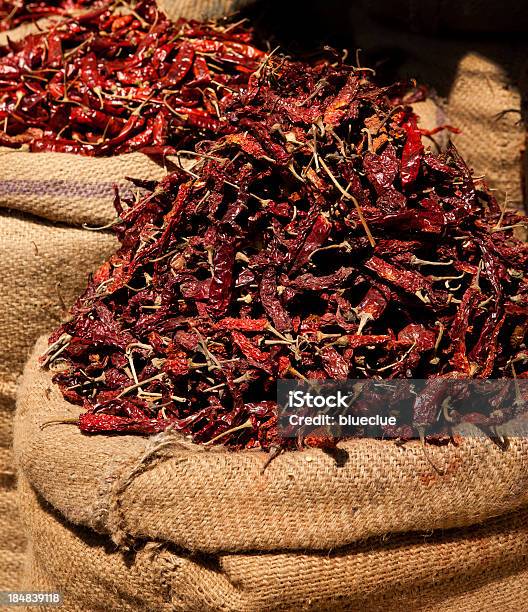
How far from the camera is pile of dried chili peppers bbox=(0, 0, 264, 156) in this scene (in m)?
3.03

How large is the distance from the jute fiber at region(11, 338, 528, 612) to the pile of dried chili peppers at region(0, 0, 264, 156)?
1.30 meters

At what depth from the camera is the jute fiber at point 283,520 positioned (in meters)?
2.04

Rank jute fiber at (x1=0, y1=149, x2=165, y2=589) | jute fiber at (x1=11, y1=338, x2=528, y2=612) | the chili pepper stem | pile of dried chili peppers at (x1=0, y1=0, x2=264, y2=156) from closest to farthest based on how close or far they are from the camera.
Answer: jute fiber at (x1=11, y1=338, x2=528, y2=612) < the chili pepper stem < jute fiber at (x1=0, y1=149, x2=165, y2=589) < pile of dried chili peppers at (x1=0, y1=0, x2=264, y2=156)

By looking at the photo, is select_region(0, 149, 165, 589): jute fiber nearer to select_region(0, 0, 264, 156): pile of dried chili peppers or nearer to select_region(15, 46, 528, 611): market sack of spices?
select_region(0, 0, 264, 156): pile of dried chili peppers

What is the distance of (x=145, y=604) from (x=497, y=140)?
254cm

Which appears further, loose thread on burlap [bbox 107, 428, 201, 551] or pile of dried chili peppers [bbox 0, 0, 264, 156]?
pile of dried chili peppers [bbox 0, 0, 264, 156]

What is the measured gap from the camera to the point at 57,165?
9.46ft

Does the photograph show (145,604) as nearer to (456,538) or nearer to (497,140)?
(456,538)

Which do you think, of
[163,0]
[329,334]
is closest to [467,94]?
[163,0]

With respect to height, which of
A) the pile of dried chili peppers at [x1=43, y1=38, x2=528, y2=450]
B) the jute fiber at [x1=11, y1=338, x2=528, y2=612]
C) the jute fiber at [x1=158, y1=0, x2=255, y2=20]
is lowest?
the jute fiber at [x1=11, y1=338, x2=528, y2=612]

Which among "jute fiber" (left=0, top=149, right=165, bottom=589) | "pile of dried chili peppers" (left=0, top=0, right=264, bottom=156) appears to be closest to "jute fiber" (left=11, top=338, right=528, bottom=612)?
"jute fiber" (left=0, top=149, right=165, bottom=589)

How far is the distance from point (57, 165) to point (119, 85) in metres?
0.54

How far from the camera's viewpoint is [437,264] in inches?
88.0

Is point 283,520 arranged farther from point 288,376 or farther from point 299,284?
point 299,284
